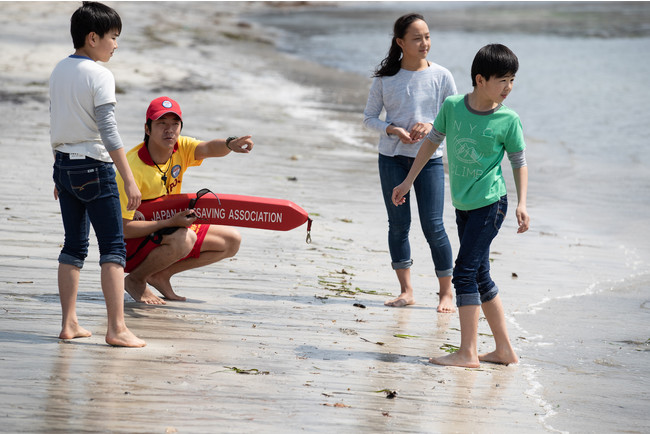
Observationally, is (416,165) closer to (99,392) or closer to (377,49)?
(99,392)

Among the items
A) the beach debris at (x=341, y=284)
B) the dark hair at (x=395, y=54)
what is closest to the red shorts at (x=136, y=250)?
the beach debris at (x=341, y=284)

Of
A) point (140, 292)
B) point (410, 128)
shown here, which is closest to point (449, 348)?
point (410, 128)

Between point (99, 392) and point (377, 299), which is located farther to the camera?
point (377, 299)

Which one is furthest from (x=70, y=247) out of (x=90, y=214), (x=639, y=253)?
(x=639, y=253)

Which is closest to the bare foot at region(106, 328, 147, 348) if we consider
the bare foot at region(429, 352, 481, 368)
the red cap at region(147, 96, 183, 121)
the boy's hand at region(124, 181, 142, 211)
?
the boy's hand at region(124, 181, 142, 211)

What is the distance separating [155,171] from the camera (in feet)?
16.2

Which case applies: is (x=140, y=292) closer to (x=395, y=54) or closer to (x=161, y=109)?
(x=161, y=109)

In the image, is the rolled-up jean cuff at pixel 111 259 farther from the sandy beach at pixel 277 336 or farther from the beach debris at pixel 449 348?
the beach debris at pixel 449 348

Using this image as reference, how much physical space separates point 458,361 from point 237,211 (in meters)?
1.57

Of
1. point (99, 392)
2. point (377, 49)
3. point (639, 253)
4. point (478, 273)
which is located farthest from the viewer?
point (377, 49)

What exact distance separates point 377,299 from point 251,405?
2076 mm

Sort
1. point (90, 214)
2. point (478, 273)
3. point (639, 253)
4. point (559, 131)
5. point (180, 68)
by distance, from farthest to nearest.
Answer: point (180, 68) < point (559, 131) < point (639, 253) < point (478, 273) < point (90, 214)

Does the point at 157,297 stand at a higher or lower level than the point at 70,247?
lower

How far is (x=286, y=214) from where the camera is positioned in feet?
16.6
